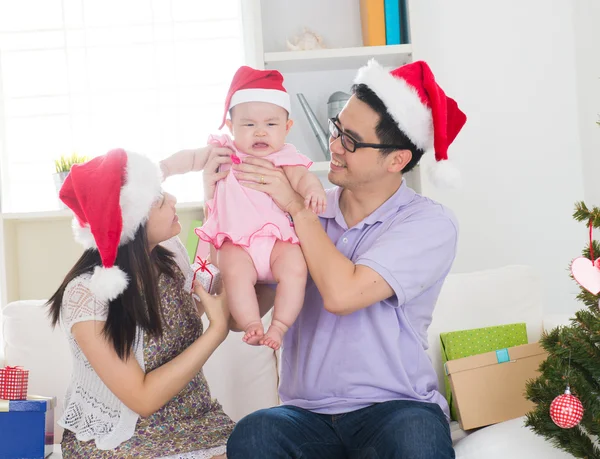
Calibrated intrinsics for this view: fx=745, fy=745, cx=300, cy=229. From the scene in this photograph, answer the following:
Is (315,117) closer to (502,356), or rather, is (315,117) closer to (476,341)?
(476,341)

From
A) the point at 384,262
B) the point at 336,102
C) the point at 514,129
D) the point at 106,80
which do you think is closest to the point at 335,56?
the point at 336,102

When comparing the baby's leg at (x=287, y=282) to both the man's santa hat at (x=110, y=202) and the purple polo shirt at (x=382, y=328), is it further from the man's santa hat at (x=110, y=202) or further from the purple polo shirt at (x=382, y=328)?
the man's santa hat at (x=110, y=202)

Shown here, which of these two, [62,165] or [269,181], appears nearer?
[269,181]

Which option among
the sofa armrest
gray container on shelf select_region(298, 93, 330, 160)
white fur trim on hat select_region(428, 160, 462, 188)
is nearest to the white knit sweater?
white fur trim on hat select_region(428, 160, 462, 188)

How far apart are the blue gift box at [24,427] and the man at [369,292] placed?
565 mm

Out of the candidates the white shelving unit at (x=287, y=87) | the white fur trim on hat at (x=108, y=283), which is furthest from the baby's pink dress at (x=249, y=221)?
the white shelving unit at (x=287, y=87)

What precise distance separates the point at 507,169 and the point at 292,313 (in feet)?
6.03

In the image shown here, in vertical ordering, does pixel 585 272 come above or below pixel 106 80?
below

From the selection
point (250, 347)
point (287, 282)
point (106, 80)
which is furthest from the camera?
point (106, 80)

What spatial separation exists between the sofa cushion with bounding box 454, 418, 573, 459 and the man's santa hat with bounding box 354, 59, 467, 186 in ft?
2.22

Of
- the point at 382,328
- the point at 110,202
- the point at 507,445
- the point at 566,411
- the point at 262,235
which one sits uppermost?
the point at 110,202

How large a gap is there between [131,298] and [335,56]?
5.37ft

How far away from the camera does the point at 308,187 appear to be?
197 centimetres

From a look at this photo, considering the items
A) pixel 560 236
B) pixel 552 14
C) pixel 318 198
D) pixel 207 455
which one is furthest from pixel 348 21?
pixel 207 455
